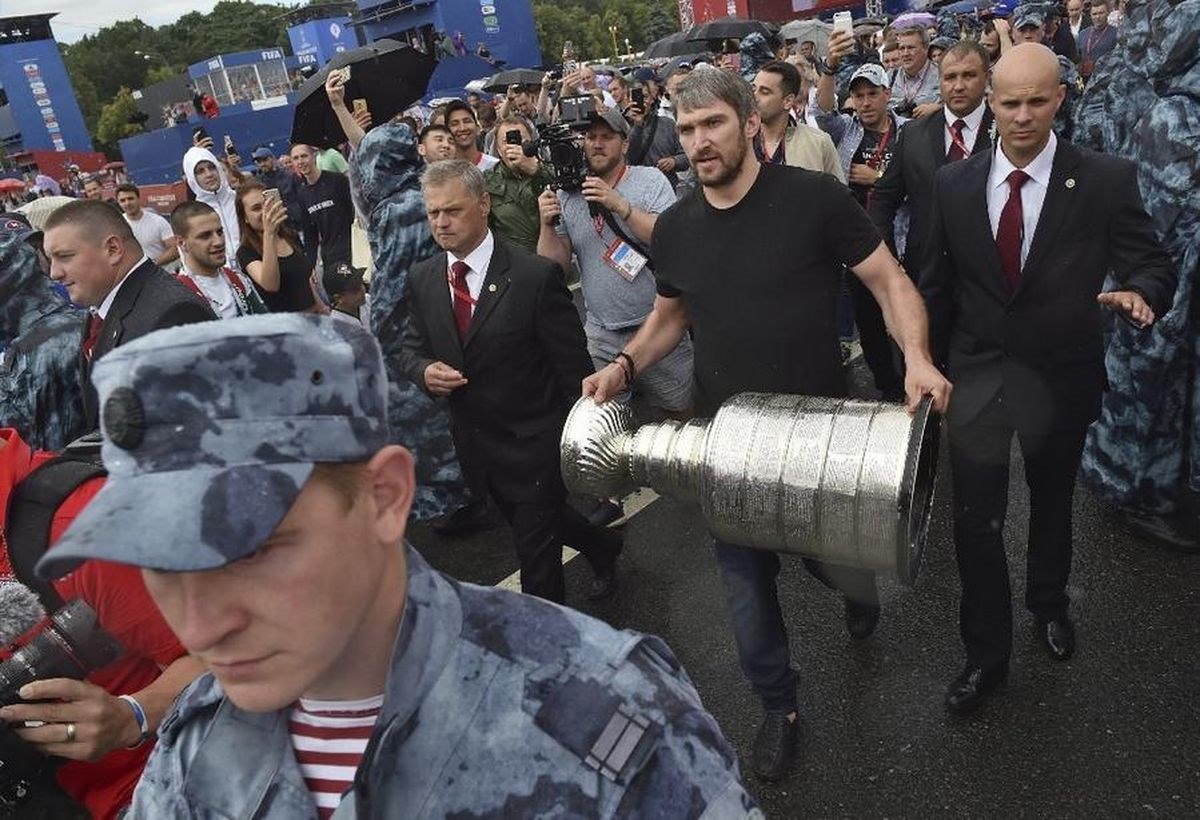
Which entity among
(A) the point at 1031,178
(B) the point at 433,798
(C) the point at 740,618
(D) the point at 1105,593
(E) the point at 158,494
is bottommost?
(D) the point at 1105,593

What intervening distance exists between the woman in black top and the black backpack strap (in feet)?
11.9

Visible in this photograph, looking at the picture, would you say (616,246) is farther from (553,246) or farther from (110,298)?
(110,298)

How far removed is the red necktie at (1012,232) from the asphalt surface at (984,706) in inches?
53.1

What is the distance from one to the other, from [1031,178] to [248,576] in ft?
8.56

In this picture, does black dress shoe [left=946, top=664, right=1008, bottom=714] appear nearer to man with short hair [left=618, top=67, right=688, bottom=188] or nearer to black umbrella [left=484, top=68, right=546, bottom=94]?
man with short hair [left=618, top=67, right=688, bottom=188]

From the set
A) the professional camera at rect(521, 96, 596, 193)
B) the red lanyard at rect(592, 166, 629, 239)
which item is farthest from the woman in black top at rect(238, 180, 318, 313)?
the red lanyard at rect(592, 166, 629, 239)

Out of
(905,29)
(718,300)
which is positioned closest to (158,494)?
(718,300)

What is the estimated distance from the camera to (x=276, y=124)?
29484 mm

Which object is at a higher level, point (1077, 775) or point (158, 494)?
point (158, 494)

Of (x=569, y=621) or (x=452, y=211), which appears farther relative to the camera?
(x=452, y=211)

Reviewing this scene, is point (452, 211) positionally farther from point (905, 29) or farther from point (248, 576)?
point (905, 29)

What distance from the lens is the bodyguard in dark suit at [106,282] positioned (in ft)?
10.6

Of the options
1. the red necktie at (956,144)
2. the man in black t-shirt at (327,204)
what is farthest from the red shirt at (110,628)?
the man in black t-shirt at (327,204)

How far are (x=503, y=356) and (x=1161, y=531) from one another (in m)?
2.75
